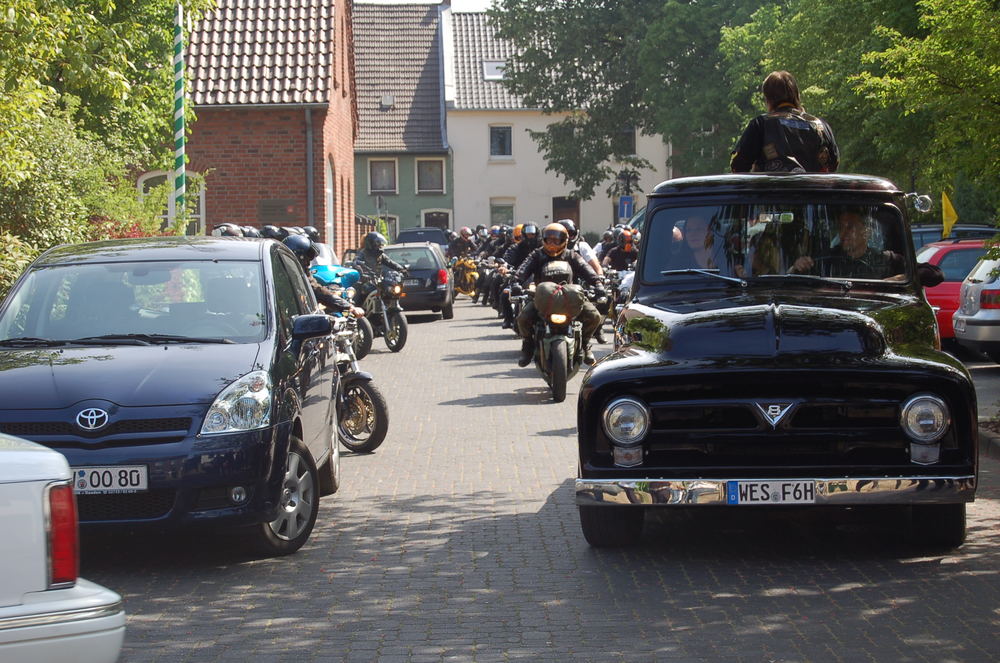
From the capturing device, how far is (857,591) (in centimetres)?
671

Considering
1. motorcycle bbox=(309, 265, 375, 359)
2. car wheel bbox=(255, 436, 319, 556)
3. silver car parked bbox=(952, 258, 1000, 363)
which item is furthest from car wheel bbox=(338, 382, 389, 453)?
silver car parked bbox=(952, 258, 1000, 363)

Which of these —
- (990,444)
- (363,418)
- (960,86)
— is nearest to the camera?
(960,86)

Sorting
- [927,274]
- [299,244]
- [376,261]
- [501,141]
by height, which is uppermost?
[501,141]

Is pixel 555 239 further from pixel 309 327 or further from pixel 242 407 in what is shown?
pixel 242 407

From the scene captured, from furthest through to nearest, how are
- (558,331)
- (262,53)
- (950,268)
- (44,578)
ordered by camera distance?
(262,53) → (950,268) → (558,331) → (44,578)

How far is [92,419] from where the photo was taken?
715 centimetres

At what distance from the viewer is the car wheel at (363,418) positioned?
459 inches

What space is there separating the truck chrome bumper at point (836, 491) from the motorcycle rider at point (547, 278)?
8.72 metres

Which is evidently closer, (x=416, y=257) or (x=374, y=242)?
(x=374, y=242)

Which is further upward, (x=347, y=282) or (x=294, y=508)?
(x=347, y=282)

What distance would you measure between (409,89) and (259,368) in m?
67.0

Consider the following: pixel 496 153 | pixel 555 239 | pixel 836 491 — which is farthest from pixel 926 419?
pixel 496 153

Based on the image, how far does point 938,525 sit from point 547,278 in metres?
8.79

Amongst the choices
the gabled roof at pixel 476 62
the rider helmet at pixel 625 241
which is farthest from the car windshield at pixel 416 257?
the gabled roof at pixel 476 62
